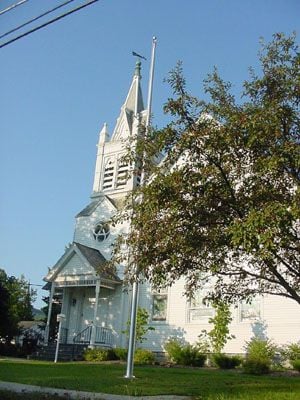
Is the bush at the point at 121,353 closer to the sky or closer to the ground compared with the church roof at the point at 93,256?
closer to the ground

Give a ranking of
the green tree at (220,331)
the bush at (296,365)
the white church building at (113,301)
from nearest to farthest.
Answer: the bush at (296,365) < the green tree at (220,331) < the white church building at (113,301)

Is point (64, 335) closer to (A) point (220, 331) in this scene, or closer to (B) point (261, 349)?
(A) point (220, 331)

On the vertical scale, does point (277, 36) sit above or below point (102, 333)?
above

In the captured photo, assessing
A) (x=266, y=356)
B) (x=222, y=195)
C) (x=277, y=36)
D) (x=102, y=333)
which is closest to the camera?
(x=222, y=195)

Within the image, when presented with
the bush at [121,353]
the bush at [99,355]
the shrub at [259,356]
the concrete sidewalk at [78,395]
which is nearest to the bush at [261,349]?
the shrub at [259,356]

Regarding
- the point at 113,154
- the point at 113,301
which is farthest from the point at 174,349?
the point at 113,154

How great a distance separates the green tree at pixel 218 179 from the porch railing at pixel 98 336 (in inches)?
664

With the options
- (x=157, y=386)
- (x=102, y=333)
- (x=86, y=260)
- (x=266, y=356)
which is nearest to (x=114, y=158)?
(x=86, y=260)

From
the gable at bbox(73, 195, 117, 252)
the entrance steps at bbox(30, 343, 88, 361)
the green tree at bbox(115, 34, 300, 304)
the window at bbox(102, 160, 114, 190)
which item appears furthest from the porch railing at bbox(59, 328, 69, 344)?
the green tree at bbox(115, 34, 300, 304)

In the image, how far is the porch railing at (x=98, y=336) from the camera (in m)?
26.9

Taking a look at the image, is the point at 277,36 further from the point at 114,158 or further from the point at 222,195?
the point at 114,158

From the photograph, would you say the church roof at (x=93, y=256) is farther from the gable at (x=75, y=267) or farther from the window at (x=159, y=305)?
the window at (x=159, y=305)

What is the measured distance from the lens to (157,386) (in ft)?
41.2

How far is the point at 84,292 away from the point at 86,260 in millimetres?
2717
